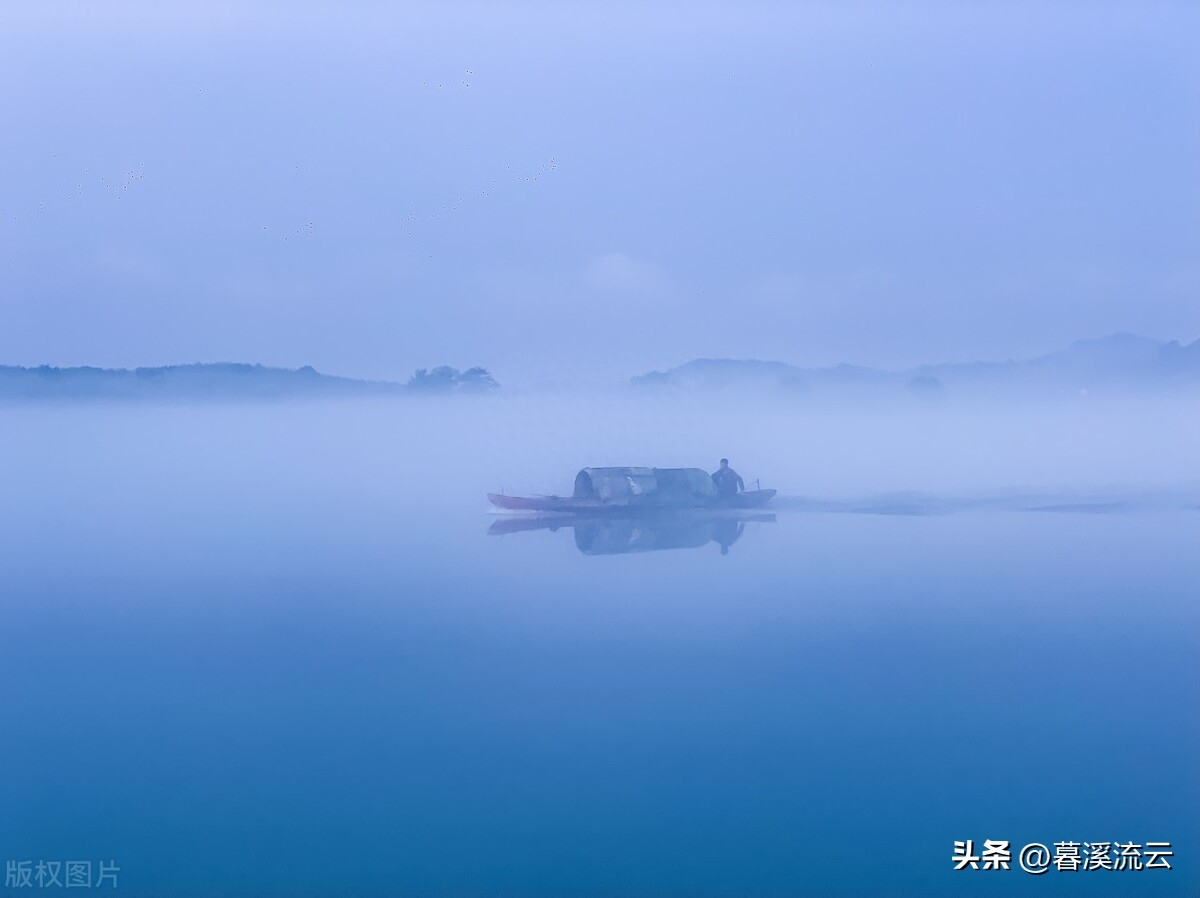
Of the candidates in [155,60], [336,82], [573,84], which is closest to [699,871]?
[573,84]

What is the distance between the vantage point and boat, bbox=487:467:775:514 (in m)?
2.12

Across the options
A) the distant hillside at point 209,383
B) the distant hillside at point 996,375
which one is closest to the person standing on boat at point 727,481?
the distant hillside at point 996,375

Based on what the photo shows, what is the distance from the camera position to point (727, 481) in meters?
2.12

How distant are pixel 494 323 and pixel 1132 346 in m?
1.35

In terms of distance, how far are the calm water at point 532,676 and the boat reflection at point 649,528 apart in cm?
3

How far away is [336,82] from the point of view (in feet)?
7.01

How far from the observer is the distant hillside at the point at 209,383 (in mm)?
2123

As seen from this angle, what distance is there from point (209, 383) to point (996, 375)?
165 centimetres

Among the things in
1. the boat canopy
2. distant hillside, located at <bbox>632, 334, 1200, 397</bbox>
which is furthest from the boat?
distant hillside, located at <bbox>632, 334, 1200, 397</bbox>

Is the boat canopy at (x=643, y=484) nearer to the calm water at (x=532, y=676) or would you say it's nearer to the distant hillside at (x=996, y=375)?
the calm water at (x=532, y=676)

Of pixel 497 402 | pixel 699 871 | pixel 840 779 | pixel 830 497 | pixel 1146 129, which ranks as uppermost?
pixel 1146 129

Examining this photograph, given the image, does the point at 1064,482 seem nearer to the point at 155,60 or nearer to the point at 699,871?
the point at 699,871

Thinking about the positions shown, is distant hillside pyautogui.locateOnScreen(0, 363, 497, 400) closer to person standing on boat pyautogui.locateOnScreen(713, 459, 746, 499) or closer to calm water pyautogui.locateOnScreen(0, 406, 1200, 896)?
calm water pyautogui.locateOnScreen(0, 406, 1200, 896)

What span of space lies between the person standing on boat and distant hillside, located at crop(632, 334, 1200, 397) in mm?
169
